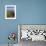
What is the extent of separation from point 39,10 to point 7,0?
982 millimetres

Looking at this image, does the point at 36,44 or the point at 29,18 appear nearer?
the point at 36,44

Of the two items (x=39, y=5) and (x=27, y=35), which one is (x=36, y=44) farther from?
(x=39, y=5)

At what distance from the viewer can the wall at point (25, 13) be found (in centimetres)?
339

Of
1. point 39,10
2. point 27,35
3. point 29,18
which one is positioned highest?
point 39,10

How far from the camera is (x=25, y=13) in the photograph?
341 cm

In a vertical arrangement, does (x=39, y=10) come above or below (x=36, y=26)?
above

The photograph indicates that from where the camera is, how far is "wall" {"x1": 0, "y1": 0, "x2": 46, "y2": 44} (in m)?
3.39

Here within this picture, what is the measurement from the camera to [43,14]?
343 centimetres

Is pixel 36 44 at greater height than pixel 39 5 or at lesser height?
lesser

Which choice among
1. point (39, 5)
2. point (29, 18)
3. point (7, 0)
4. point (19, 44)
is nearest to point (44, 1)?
point (39, 5)

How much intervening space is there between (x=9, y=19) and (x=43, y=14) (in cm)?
101

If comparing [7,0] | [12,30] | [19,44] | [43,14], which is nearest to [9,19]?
[12,30]

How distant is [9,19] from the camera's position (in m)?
3.41

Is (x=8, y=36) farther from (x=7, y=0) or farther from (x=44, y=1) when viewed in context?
(x=44, y=1)
